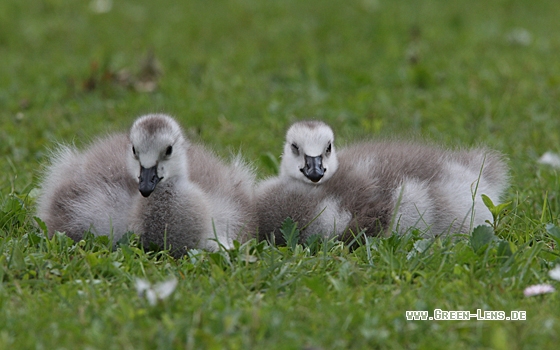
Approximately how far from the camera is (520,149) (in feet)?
18.4

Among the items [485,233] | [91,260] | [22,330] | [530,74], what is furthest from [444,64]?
[22,330]

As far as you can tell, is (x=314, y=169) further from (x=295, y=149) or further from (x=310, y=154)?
(x=295, y=149)

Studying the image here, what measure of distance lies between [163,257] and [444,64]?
4920 millimetres

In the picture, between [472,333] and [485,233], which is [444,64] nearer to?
[485,233]

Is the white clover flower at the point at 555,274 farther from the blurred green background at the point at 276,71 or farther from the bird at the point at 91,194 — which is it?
the bird at the point at 91,194

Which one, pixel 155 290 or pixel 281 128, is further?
pixel 281 128

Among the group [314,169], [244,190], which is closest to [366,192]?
[314,169]

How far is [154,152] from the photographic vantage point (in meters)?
3.71

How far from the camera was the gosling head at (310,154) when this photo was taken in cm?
405

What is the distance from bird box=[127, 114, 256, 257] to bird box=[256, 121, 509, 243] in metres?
0.26

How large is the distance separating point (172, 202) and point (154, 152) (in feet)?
0.84

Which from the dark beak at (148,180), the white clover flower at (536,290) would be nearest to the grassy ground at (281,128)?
the white clover flower at (536,290)

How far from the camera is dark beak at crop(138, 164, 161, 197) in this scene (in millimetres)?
3645

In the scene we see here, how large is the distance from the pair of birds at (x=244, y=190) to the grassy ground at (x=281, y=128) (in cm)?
18
